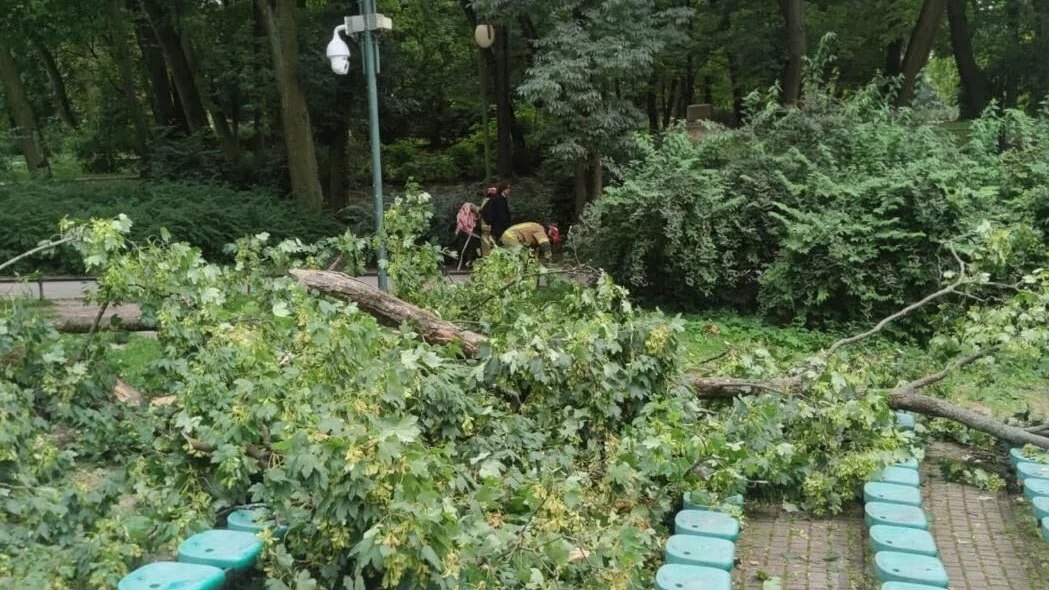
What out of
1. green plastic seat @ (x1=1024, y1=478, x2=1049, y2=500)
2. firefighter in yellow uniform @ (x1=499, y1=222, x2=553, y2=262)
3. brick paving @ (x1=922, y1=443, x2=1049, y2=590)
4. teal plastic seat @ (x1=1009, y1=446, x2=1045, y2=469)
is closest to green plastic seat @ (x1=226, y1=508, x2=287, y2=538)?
brick paving @ (x1=922, y1=443, x2=1049, y2=590)

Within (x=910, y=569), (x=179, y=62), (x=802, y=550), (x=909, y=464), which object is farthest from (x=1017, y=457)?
(x=179, y=62)

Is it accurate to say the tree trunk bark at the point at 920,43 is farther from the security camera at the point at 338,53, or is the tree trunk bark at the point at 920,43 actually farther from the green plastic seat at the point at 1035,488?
the green plastic seat at the point at 1035,488

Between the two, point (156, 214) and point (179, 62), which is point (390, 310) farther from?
point (179, 62)

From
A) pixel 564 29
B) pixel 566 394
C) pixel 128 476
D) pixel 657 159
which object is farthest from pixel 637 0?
pixel 128 476

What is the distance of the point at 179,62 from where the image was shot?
21609 mm

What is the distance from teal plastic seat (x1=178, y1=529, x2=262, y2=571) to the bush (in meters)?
11.5

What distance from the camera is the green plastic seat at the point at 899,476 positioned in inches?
221

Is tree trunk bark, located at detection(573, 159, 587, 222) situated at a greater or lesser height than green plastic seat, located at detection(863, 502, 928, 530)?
greater

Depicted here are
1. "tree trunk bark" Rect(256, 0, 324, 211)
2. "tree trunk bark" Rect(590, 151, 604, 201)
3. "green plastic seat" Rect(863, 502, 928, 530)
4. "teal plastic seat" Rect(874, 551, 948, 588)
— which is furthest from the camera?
"tree trunk bark" Rect(256, 0, 324, 211)

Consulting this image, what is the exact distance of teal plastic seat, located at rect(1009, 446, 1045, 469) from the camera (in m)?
6.11

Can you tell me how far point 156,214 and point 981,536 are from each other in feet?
48.9

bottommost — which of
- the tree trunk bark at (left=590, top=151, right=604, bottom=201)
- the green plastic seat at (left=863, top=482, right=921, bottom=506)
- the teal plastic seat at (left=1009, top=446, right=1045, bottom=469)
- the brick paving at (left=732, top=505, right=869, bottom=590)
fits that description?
the brick paving at (left=732, top=505, right=869, bottom=590)

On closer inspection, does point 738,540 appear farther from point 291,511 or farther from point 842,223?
point 842,223

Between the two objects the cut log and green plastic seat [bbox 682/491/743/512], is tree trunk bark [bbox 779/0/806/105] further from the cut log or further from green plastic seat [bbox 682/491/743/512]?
green plastic seat [bbox 682/491/743/512]
